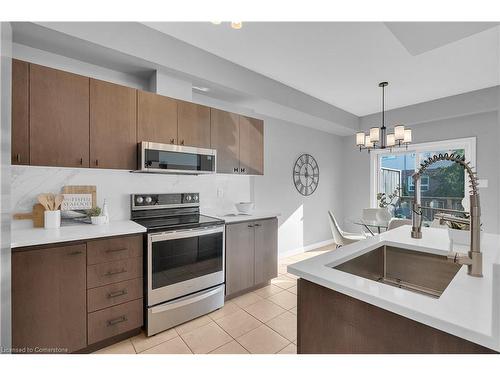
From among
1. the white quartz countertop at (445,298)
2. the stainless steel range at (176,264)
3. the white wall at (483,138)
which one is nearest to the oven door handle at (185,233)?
the stainless steel range at (176,264)

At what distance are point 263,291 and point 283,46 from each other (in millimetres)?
2669

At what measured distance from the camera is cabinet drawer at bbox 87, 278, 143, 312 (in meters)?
1.72

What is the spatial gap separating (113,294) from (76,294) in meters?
0.24

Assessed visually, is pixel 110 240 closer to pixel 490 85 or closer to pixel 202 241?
pixel 202 241

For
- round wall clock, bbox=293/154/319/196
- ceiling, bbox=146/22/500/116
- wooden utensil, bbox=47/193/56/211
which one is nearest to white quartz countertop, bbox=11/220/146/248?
wooden utensil, bbox=47/193/56/211

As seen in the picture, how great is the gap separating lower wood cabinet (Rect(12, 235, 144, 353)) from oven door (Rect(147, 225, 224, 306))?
0.36 feet

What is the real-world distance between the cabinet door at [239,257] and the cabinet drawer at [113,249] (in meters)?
0.93

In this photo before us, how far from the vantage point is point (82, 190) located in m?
2.14

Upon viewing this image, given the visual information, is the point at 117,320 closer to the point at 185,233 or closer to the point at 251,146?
the point at 185,233

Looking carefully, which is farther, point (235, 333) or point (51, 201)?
point (235, 333)

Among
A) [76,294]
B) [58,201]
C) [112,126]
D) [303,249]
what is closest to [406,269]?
[76,294]

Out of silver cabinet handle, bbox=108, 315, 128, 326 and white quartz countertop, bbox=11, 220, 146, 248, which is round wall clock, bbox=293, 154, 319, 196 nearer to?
white quartz countertop, bbox=11, 220, 146, 248

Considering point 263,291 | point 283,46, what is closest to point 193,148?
point 283,46

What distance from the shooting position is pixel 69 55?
2039 millimetres
